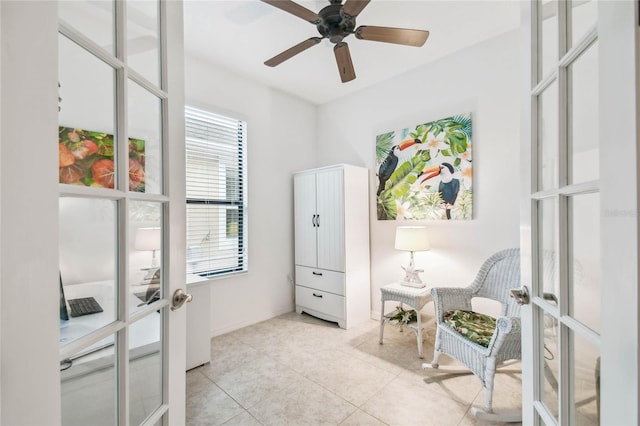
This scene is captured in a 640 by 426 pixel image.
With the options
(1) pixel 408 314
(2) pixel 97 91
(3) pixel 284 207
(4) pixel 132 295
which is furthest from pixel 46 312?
(3) pixel 284 207

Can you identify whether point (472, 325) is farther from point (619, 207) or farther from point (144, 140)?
point (144, 140)

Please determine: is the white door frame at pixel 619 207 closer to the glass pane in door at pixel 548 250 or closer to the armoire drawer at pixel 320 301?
the glass pane in door at pixel 548 250

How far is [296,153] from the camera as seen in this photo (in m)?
3.67

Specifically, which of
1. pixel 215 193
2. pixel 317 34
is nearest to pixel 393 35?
pixel 317 34

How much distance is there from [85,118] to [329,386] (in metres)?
2.05

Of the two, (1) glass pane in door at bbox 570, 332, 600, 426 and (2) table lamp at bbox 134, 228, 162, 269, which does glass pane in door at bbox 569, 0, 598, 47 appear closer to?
(1) glass pane in door at bbox 570, 332, 600, 426

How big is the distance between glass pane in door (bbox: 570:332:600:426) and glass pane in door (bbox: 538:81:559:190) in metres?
0.42

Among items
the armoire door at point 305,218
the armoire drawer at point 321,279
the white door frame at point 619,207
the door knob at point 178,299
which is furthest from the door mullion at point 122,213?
the armoire door at point 305,218

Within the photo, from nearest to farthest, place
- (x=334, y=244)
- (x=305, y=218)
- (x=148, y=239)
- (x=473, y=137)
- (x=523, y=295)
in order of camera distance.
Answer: (x=148, y=239) → (x=523, y=295) → (x=473, y=137) → (x=334, y=244) → (x=305, y=218)

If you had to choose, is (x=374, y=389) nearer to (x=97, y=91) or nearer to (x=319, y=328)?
(x=319, y=328)

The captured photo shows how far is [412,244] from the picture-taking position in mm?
2631

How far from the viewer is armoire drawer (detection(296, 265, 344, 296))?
3.04m

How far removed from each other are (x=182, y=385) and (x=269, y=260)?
7.89ft

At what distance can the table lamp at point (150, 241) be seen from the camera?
2.60ft
